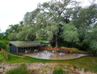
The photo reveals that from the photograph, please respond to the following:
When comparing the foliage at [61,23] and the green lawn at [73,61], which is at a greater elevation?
the foliage at [61,23]

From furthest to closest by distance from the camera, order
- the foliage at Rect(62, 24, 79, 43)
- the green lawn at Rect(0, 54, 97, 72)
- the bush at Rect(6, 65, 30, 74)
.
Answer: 1. the foliage at Rect(62, 24, 79, 43)
2. the green lawn at Rect(0, 54, 97, 72)
3. the bush at Rect(6, 65, 30, 74)

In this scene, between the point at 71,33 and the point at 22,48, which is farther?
the point at 22,48

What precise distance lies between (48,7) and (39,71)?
13.4 m

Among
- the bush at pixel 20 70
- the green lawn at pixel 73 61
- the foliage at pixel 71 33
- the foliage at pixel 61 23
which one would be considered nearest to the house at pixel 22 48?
the foliage at pixel 61 23

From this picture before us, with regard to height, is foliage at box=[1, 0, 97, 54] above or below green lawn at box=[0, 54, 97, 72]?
above

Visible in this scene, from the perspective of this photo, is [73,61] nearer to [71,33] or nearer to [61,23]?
[71,33]

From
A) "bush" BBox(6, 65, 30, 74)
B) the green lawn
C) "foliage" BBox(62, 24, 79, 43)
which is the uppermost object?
"foliage" BBox(62, 24, 79, 43)

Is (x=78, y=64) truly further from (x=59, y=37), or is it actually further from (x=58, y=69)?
(x=59, y=37)

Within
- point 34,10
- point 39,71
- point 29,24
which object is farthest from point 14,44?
point 39,71

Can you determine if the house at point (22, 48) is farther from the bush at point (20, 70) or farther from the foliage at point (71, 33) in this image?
the bush at point (20, 70)

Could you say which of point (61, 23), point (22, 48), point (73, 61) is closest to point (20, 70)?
point (73, 61)

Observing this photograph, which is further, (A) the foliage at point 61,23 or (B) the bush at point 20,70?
(A) the foliage at point 61,23

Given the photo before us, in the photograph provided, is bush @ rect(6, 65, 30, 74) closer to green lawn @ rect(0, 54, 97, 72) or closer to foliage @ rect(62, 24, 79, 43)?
green lawn @ rect(0, 54, 97, 72)

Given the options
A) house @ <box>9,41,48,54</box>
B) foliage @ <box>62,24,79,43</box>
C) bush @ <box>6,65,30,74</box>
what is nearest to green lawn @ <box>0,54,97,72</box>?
bush @ <box>6,65,30,74</box>
